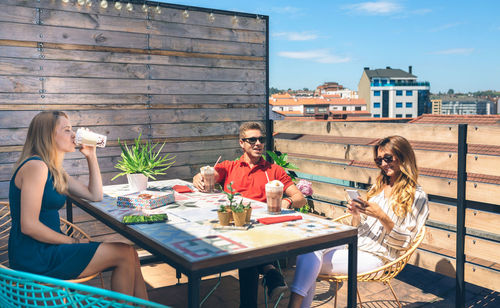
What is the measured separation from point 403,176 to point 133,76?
294 cm

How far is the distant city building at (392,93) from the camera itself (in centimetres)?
9956

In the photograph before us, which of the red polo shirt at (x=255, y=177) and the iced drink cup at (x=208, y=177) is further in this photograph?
the red polo shirt at (x=255, y=177)

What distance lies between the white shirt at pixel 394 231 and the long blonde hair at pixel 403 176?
0.04 meters

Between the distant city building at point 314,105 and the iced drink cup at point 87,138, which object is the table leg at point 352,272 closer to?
the iced drink cup at point 87,138

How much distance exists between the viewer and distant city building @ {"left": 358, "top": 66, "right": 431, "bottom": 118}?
99.6m

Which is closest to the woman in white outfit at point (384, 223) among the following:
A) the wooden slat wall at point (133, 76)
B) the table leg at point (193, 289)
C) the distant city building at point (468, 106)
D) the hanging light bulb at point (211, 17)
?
the table leg at point (193, 289)

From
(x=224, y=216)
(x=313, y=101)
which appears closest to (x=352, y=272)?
(x=224, y=216)

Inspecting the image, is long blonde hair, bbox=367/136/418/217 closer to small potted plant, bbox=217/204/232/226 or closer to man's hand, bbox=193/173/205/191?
small potted plant, bbox=217/204/232/226

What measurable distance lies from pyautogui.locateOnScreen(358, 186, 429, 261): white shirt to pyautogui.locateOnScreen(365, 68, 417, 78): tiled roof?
102 meters

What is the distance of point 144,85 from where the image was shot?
15.7 ft

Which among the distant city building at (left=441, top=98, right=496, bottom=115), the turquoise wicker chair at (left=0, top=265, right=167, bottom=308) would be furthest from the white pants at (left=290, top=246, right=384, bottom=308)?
the distant city building at (left=441, top=98, right=496, bottom=115)

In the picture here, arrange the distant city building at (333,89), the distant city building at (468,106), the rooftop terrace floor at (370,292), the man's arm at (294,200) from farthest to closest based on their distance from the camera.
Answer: the distant city building at (468,106) → the distant city building at (333,89) → the rooftop terrace floor at (370,292) → the man's arm at (294,200)

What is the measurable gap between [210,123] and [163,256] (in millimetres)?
3246

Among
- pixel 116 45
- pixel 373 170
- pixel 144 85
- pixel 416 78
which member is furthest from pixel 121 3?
pixel 416 78
